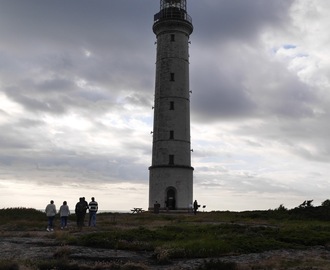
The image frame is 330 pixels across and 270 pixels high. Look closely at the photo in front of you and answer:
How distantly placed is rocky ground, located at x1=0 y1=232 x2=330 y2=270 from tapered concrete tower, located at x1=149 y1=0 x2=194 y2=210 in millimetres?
26630

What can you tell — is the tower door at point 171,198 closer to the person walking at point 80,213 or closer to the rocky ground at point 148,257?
the person walking at point 80,213

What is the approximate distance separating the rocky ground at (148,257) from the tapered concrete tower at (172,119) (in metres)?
26.6

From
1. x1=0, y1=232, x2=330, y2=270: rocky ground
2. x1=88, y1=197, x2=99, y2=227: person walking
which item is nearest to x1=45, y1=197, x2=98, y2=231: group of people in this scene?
x1=88, y1=197, x2=99, y2=227: person walking

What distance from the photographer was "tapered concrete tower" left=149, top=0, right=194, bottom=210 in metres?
43.5

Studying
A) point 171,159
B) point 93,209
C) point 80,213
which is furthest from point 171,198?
point 80,213

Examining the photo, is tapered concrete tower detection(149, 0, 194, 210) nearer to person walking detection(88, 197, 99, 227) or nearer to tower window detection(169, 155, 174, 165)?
tower window detection(169, 155, 174, 165)

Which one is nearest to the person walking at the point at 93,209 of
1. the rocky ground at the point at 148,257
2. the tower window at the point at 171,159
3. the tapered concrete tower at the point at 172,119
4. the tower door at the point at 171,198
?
the rocky ground at the point at 148,257

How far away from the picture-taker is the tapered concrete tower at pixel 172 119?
4347 centimetres

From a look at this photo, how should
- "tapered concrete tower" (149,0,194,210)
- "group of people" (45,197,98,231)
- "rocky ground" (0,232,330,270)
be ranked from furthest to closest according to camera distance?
1. "tapered concrete tower" (149,0,194,210)
2. "group of people" (45,197,98,231)
3. "rocky ground" (0,232,330,270)

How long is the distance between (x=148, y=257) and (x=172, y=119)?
29902 mm

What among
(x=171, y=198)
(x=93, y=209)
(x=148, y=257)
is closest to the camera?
(x=148, y=257)

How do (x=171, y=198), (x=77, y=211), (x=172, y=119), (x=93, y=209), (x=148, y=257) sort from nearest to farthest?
(x=148, y=257) < (x=77, y=211) < (x=93, y=209) < (x=171, y=198) < (x=172, y=119)

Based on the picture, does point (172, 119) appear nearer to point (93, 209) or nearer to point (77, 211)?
point (93, 209)

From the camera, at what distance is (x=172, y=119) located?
44156 millimetres
